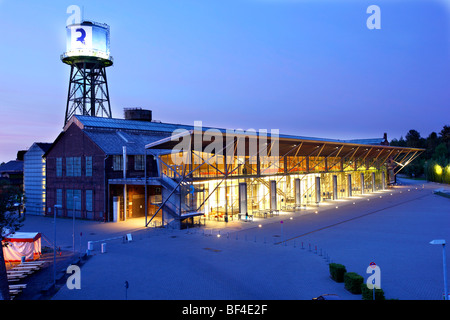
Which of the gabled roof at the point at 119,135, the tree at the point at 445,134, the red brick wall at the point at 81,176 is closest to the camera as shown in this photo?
the red brick wall at the point at 81,176

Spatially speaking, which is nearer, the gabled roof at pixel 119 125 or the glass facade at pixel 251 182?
the glass facade at pixel 251 182

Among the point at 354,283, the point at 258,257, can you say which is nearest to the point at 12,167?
the point at 258,257

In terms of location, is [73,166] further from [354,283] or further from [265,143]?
[354,283]

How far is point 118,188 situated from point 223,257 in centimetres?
2379

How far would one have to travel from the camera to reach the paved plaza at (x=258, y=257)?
16984 millimetres

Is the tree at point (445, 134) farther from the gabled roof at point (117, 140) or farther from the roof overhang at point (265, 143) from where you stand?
the gabled roof at point (117, 140)

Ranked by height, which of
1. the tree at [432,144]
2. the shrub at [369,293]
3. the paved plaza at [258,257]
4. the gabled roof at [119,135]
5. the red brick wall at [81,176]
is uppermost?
the tree at [432,144]

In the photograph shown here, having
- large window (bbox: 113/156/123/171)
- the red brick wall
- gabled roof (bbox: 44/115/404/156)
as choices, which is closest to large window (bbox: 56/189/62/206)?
the red brick wall

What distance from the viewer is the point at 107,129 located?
158ft

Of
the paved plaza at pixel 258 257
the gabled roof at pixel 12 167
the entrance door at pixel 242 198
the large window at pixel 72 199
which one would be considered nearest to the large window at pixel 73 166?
the large window at pixel 72 199

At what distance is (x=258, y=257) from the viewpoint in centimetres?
2322

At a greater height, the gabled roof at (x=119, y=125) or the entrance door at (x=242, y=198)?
the gabled roof at (x=119, y=125)
